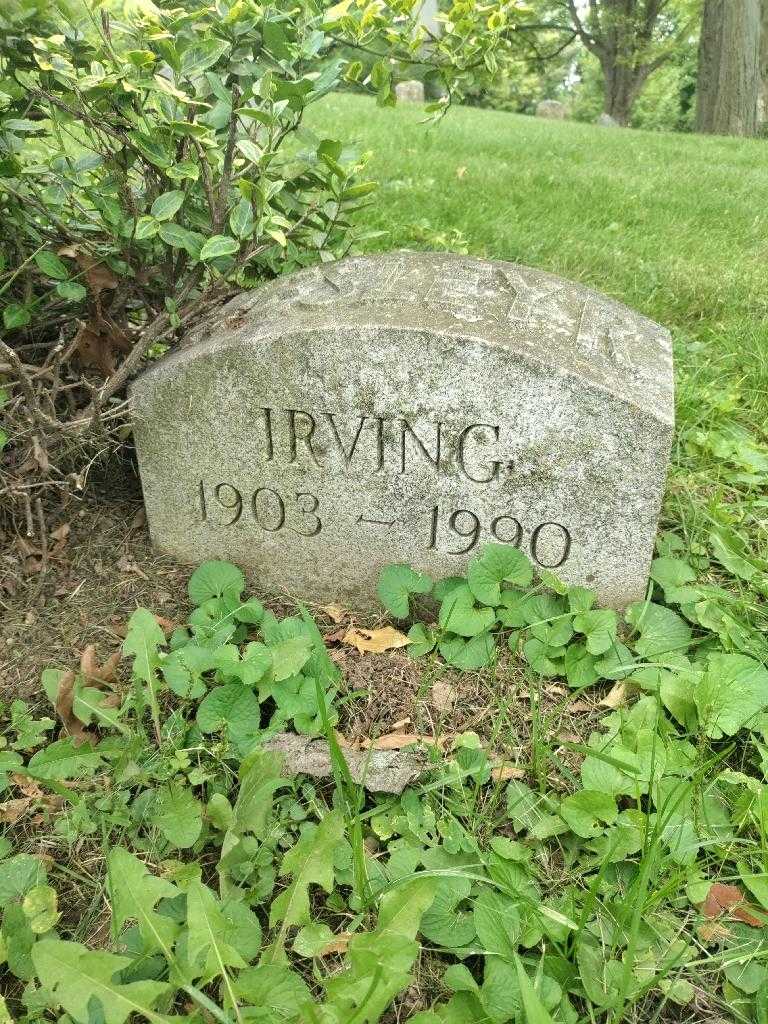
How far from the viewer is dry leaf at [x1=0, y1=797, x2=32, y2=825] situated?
72.2 inches

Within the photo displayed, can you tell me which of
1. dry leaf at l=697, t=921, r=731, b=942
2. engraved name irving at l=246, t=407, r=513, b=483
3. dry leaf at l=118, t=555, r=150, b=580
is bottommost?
dry leaf at l=697, t=921, r=731, b=942

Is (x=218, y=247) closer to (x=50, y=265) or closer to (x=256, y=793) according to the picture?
(x=50, y=265)

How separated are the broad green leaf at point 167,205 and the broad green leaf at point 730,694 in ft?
5.58

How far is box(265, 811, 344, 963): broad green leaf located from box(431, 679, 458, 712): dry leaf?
0.54 m

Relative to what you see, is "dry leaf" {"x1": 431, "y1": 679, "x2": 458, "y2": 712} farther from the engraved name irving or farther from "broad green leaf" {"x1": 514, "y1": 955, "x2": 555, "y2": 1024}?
"broad green leaf" {"x1": 514, "y1": 955, "x2": 555, "y2": 1024}

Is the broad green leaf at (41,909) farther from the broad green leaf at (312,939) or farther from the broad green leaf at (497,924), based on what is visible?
the broad green leaf at (497,924)

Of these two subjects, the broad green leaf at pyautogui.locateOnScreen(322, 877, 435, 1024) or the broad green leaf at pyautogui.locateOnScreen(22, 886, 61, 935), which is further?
the broad green leaf at pyautogui.locateOnScreen(22, 886, 61, 935)

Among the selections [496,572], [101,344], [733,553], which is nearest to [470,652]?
[496,572]

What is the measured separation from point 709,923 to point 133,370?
1910 millimetres

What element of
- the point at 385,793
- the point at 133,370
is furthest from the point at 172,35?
the point at 385,793

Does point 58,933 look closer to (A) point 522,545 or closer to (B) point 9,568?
(B) point 9,568

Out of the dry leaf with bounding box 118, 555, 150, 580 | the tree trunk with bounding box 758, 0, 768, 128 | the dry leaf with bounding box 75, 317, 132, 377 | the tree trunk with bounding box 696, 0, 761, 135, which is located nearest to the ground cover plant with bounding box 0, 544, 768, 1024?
the dry leaf with bounding box 118, 555, 150, 580

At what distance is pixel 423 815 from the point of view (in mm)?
1820

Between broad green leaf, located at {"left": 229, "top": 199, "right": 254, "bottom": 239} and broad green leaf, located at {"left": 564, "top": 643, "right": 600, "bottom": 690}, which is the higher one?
broad green leaf, located at {"left": 229, "top": 199, "right": 254, "bottom": 239}
